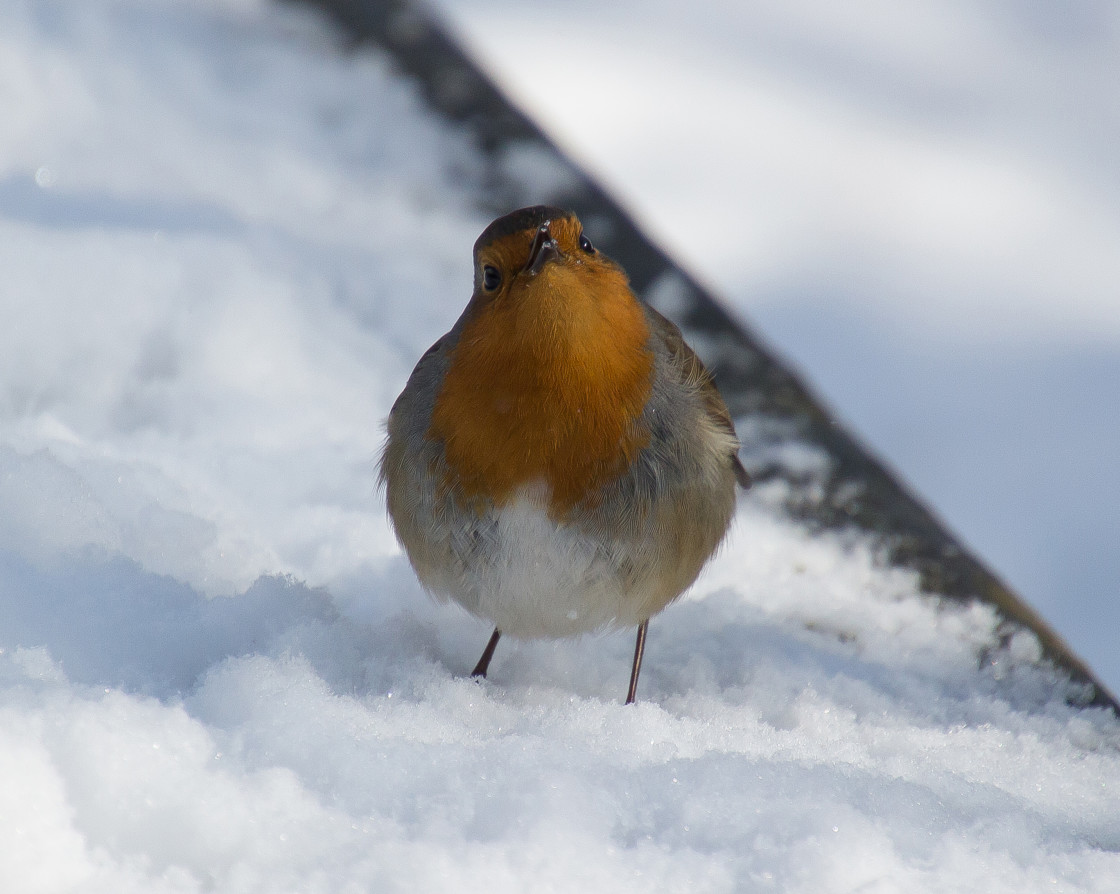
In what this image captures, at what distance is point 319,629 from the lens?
2090 mm

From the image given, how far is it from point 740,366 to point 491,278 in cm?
140

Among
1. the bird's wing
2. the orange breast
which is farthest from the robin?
the bird's wing

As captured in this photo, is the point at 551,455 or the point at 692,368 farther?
the point at 692,368

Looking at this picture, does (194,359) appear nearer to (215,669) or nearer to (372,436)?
(372,436)

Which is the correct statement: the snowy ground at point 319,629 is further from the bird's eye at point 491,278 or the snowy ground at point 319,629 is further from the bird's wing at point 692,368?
the bird's eye at point 491,278

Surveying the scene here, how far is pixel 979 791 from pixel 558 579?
80 cm

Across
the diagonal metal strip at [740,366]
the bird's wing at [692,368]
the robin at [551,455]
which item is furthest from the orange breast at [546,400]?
the diagonal metal strip at [740,366]

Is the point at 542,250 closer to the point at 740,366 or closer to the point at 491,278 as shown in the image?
the point at 491,278

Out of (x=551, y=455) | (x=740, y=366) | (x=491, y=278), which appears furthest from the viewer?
(x=740, y=366)

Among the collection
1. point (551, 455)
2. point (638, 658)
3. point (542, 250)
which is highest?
point (542, 250)

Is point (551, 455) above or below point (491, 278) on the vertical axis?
below

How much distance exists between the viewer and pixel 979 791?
171 cm

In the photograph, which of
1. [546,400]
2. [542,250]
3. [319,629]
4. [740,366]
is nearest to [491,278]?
[542,250]

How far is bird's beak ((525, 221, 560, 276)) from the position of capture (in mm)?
2055
